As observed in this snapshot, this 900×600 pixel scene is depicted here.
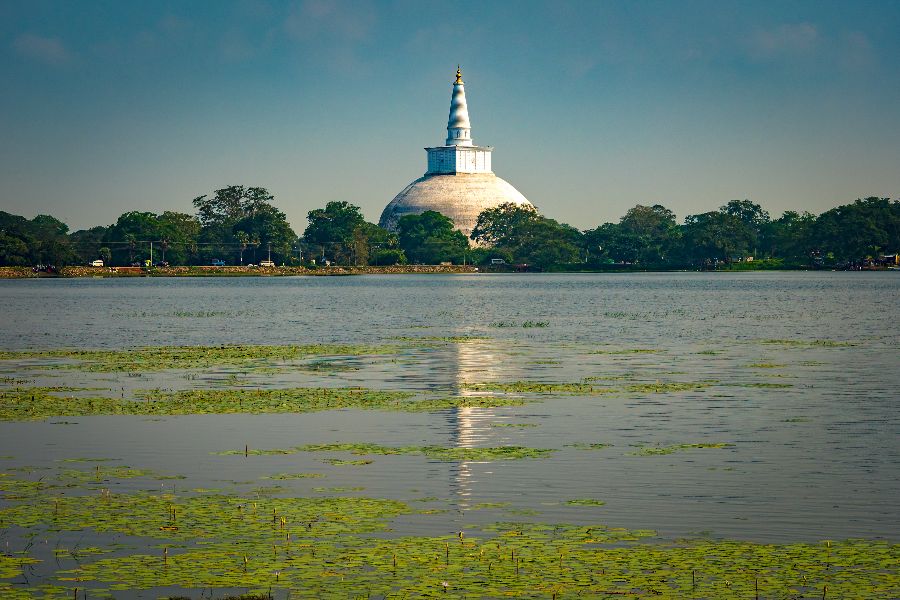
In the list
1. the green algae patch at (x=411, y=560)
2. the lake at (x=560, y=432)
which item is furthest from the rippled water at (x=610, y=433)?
the green algae patch at (x=411, y=560)

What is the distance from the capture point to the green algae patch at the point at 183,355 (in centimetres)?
4003

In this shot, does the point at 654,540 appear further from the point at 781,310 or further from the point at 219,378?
the point at 781,310

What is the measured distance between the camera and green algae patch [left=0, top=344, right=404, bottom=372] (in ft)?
131

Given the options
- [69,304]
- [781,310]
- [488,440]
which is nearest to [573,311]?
[781,310]

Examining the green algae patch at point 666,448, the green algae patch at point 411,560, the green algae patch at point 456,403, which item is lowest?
the green algae patch at point 411,560

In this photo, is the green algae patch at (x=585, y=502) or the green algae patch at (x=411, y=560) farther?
the green algae patch at (x=585, y=502)

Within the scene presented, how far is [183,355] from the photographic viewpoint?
44062 millimetres

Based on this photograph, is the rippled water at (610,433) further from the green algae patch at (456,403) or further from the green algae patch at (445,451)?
the green algae patch at (456,403)

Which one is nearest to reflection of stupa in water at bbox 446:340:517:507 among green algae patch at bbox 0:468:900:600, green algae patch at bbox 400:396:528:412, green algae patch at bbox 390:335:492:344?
green algae patch at bbox 400:396:528:412

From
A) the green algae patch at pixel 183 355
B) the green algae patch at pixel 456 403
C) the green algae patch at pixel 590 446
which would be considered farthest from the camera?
the green algae patch at pixel 183 355

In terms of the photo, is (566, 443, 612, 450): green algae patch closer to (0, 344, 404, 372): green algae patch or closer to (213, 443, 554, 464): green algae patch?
(213, 443, 554, 464): green algae patch

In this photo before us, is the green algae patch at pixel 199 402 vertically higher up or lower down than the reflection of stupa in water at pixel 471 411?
higher up

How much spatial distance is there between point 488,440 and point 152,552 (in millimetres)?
9174

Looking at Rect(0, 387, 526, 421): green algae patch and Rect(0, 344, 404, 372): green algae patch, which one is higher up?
Rect(0, 387, 526, 421): green algae patch
